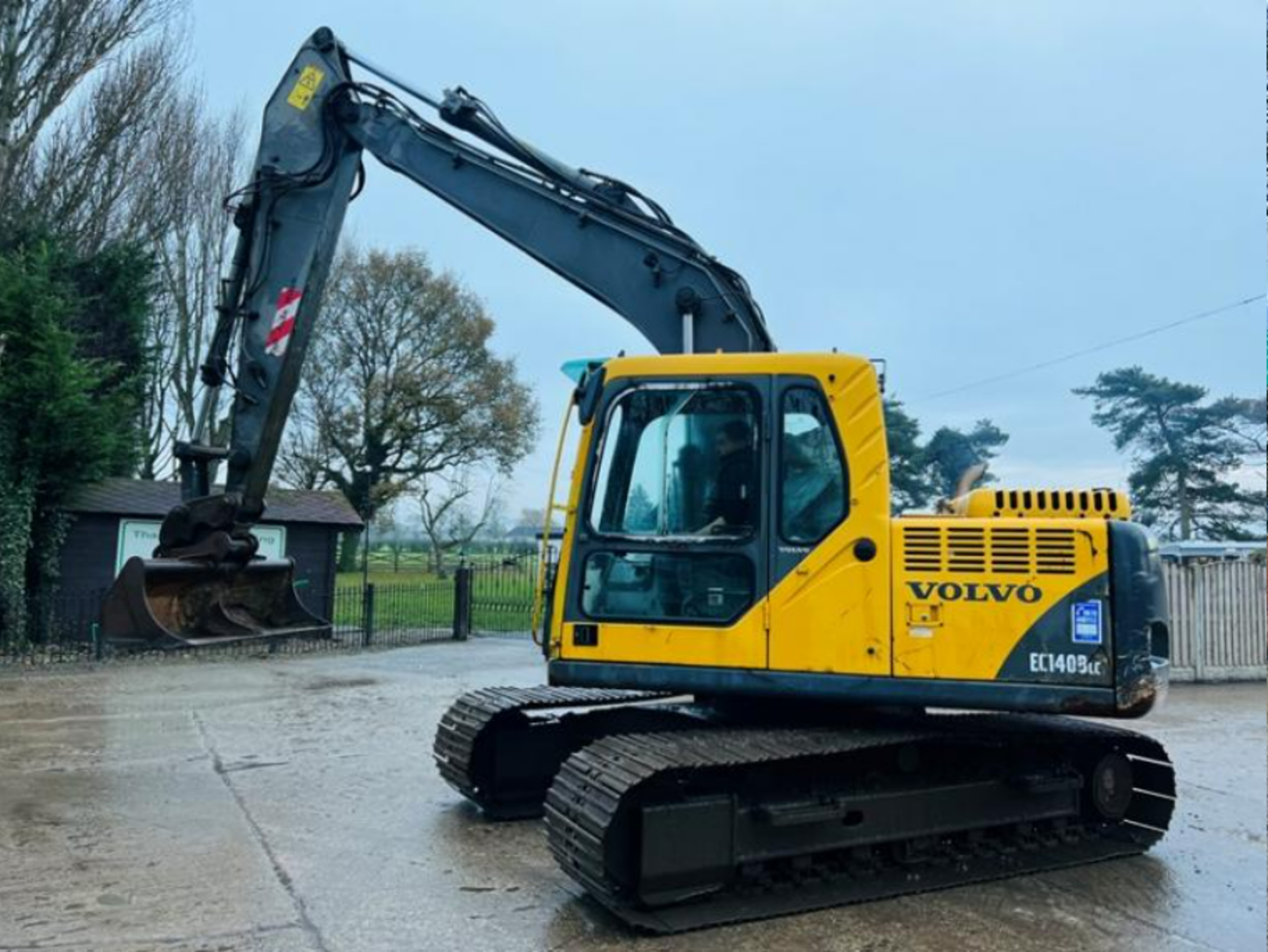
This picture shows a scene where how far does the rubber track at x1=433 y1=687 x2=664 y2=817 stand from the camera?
5949 millimetres

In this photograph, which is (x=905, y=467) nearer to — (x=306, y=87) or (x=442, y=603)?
(x=306, y=87)

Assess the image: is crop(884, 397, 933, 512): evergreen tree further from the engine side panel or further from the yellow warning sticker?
the yellow warning sticker

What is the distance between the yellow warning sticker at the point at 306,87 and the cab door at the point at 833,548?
404 centimetres

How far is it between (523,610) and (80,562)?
7945 mm

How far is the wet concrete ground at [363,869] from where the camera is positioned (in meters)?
4.18


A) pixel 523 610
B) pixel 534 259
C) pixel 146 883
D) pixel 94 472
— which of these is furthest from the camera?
pixel 523 610

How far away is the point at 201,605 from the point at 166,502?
11718 mm

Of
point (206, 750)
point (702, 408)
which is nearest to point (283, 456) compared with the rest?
point (206, 750)

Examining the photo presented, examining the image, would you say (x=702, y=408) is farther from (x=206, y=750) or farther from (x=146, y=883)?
(x=206, y=750)

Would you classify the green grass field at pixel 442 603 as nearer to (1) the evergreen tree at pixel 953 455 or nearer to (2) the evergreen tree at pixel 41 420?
(2) the evergreen tree at pixel 41 420

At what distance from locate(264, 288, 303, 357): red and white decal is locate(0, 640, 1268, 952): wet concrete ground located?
9.25 feet

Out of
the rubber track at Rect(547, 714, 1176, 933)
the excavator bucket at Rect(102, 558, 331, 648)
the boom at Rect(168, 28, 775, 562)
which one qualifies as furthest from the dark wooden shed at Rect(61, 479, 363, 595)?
the rubber track at Rect(547, 714, 1176, 933)

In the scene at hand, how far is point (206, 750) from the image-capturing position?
25.6 feet

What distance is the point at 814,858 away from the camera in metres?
4.95
